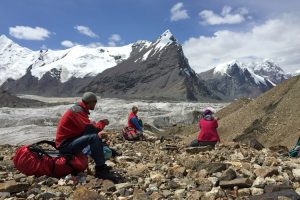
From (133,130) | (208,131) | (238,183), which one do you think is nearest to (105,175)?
(238,183)

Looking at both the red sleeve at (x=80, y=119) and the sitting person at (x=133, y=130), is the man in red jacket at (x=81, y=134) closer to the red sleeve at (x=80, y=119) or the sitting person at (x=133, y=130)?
the red sleeve at (x=80, y=119)

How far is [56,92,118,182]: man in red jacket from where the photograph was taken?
27.4ft

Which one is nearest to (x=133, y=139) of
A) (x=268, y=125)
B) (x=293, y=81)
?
(x=268, y=125)

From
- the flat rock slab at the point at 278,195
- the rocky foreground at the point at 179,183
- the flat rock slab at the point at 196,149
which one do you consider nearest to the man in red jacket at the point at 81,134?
the rocky foreground at the point at 179,183

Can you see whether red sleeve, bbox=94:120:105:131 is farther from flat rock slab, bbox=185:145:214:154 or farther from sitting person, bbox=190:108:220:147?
sitting person, bbox=190:108:220:147

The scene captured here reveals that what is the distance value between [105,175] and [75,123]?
3.42ft

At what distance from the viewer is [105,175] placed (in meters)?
8.20

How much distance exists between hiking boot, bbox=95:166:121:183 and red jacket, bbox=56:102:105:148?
0.67m

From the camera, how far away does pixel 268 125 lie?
21062 mm

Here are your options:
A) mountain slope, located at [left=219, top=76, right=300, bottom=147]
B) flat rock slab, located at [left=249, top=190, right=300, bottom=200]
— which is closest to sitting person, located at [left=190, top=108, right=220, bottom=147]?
mountain slope, located at [left=219, top=76, right=300, bottom=147]

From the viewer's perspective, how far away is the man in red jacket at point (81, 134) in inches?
328

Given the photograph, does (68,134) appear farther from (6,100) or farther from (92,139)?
(6,100)

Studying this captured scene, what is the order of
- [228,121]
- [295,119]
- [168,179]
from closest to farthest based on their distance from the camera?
1. [168,179]
2. [295,119]
3. [228,121]

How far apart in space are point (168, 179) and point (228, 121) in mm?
16706
